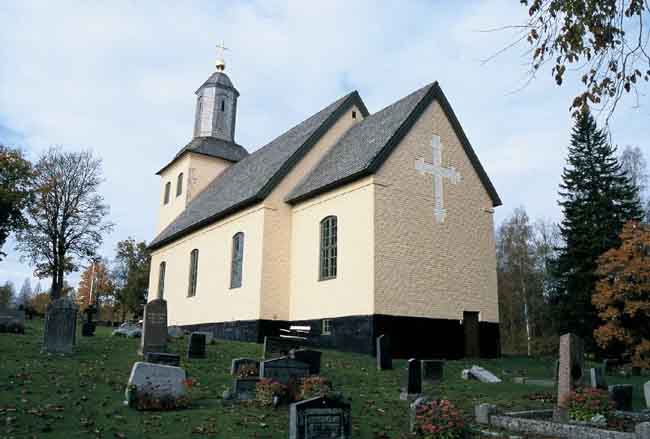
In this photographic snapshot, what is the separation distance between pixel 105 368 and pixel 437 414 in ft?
26.7

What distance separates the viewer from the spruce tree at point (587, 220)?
98.5 ft

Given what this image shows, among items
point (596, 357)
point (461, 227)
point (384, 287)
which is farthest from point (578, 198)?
point (384, 287)

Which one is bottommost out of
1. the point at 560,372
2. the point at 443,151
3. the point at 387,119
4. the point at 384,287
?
the point at 560,372

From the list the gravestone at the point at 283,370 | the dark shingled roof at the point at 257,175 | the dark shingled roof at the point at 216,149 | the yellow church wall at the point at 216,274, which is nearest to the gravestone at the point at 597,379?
the gravestone at the point at 283,370

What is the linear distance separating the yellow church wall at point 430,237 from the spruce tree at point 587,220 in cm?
1135

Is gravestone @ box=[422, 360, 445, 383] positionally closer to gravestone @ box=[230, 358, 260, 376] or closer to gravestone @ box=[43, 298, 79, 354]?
gravestone @ box=[230, 358, 260, 376]

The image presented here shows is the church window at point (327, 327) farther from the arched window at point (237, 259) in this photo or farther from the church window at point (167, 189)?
the church window at point (167, 189)

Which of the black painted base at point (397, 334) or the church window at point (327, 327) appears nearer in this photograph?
the black painted base at point (397, 334)

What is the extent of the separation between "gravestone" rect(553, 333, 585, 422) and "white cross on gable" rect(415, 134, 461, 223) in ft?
32.0

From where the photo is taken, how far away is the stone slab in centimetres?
944

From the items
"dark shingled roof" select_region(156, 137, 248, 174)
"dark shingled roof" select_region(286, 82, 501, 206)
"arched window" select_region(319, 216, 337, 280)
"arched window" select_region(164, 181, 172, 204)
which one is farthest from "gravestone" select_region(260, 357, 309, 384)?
"arched window" select_region(164, 181, 172, 204)

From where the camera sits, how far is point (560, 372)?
33.1 feet

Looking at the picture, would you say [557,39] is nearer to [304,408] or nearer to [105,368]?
[304,408]

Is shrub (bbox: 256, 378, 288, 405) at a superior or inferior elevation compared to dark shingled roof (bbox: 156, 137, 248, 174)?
inferior
